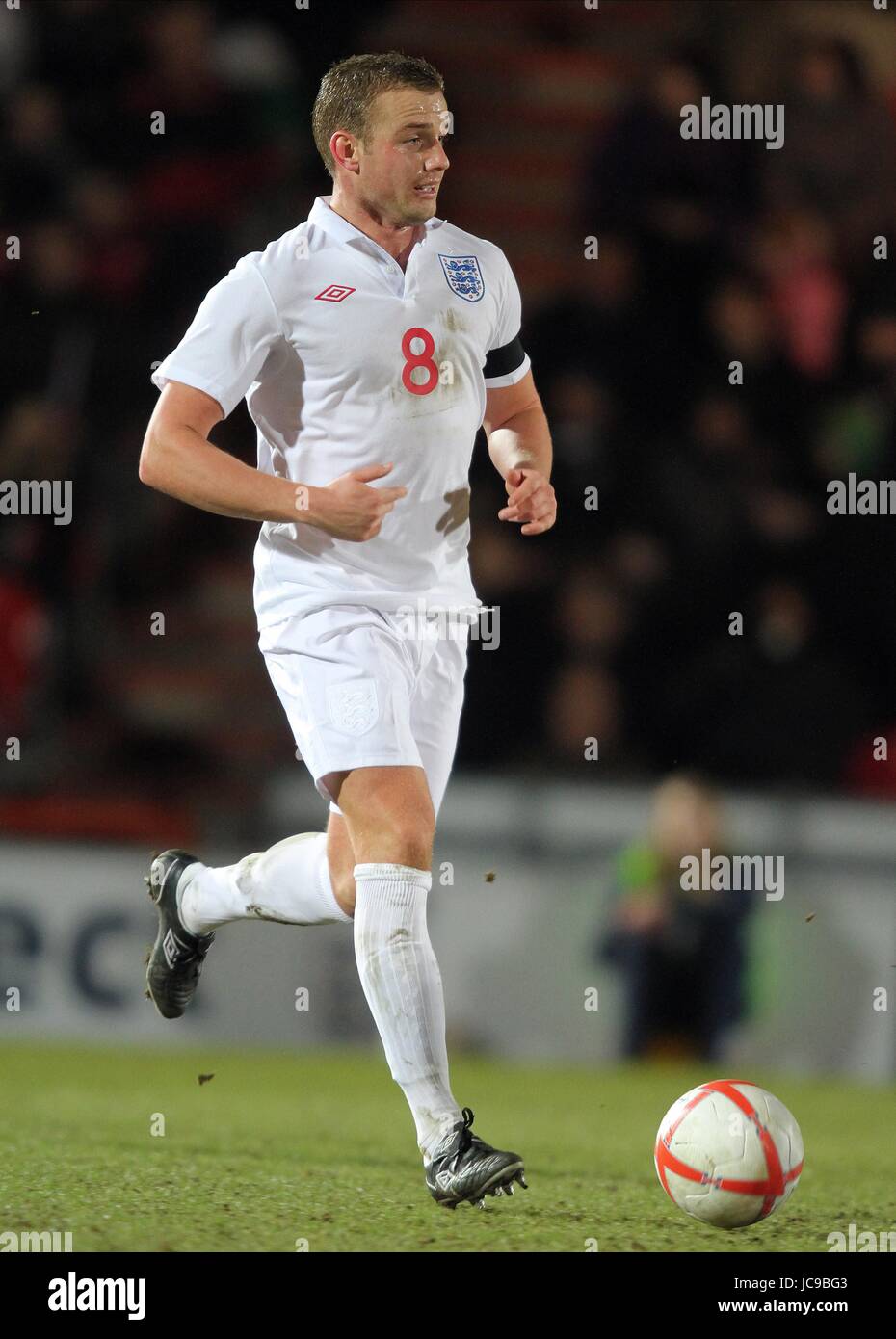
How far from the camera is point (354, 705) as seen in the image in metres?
3.95

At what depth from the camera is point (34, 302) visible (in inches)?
358

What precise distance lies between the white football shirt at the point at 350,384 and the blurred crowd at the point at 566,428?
4.20 m

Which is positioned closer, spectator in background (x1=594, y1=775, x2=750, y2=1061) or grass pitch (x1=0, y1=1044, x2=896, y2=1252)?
grass pitch (x1=0, y1=1044, x2=896, y2=1252)

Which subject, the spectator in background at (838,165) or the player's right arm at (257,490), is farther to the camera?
the spectator in background at (838,165)

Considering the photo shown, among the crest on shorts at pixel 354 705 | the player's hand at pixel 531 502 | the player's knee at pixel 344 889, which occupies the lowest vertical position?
the player's knee at pixel 344 889

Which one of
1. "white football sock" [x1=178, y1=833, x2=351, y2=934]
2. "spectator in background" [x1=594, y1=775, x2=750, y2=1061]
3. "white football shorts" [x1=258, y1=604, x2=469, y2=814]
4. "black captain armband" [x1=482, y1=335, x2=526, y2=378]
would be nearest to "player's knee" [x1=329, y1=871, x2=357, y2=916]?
"white football sock" [x1=178, y1=833, x2=351, y2=934]

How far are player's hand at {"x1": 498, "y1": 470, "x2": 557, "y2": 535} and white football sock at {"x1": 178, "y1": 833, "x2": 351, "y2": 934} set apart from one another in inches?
35.1

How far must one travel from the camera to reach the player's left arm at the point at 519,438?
14.2 feet

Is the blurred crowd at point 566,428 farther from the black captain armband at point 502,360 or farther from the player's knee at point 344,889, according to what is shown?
the player's knee at point 344,889

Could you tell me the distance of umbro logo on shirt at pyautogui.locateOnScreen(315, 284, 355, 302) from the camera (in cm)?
406

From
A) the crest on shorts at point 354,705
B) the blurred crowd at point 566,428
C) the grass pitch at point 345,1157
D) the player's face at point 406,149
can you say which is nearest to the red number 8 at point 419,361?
the player's face at point 406,149

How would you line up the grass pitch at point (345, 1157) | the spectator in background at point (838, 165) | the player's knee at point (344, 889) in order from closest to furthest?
the grass pitch at point (345, 1157) → the player's knee at point (344, 889) → the spectator in background at point (838, 165)

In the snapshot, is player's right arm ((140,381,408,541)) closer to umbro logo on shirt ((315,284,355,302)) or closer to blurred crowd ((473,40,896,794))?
umbro logo on shirt ((315,284,355,302))

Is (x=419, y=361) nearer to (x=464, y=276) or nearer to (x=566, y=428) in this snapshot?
(x=464, y=276)
